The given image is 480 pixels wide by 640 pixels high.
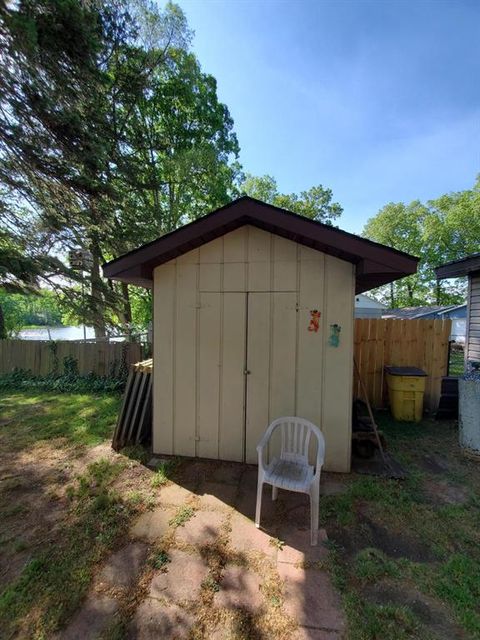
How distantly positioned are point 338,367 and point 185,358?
6.20ft

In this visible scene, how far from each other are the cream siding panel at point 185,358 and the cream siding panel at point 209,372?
0.09 m

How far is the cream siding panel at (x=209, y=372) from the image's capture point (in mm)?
3674

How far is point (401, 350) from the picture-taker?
5.93 m

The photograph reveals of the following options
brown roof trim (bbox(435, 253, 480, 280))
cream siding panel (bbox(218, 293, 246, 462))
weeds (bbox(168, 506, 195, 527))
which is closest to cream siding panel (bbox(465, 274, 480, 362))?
brown roof trim (bbox(435, 253, 480, 280))

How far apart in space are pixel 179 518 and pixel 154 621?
941 mm

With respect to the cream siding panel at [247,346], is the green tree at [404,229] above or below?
above

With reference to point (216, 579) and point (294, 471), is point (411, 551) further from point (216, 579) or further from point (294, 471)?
point (216, 579)

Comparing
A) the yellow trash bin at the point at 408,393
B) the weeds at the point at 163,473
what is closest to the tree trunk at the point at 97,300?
the weeds at the point at 163,473

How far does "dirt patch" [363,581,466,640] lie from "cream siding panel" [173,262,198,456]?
2.40 meters

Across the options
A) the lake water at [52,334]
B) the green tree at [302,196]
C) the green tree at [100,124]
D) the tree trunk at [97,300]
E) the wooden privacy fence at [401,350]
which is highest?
the green tree at [302,196]

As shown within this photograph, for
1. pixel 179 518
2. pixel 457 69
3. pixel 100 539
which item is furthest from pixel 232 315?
pixel 457 69

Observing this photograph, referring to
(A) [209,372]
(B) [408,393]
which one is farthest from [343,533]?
(B) [408,393]

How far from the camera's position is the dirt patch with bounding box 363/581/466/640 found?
167 centimetres

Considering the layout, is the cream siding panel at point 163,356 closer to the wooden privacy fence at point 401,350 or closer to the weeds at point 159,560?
the weeds at point 159,560
